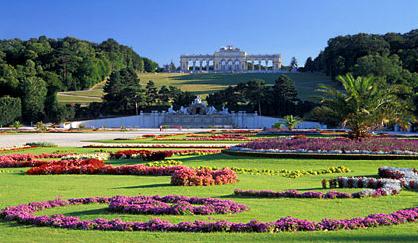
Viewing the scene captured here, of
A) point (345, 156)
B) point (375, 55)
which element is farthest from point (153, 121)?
point (345, 156)

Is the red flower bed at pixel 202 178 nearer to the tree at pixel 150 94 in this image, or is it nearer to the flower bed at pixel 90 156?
the flower bed at pixel 90 156

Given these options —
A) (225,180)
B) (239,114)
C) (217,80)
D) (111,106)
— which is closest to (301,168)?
(225,180)

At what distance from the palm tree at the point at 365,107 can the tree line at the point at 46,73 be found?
51.9 m

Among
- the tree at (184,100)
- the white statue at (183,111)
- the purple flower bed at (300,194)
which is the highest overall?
the tree at (184,100)

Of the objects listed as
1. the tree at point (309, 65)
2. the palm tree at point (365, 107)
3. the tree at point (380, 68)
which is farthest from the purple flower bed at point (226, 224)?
the tree at point (309, 65)

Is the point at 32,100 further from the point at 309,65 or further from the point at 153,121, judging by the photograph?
the point at 309,65

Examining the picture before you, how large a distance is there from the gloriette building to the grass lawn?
2619cm

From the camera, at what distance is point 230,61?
15125 cm

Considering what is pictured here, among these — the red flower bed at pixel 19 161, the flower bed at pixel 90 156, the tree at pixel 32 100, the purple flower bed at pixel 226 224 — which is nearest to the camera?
the purple flower bed at pixel 226 224

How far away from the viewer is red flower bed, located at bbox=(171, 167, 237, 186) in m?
13.1

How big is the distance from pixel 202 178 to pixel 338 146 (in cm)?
873

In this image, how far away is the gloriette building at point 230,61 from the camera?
150625 mm

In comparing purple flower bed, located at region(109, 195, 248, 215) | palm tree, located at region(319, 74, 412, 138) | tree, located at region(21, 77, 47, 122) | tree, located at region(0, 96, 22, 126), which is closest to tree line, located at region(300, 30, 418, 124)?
tree, located at region(21, 77, 47, 122)

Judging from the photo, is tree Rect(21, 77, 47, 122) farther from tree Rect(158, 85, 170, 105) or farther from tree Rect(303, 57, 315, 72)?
tree Rect(303, 57, 315, 72)
